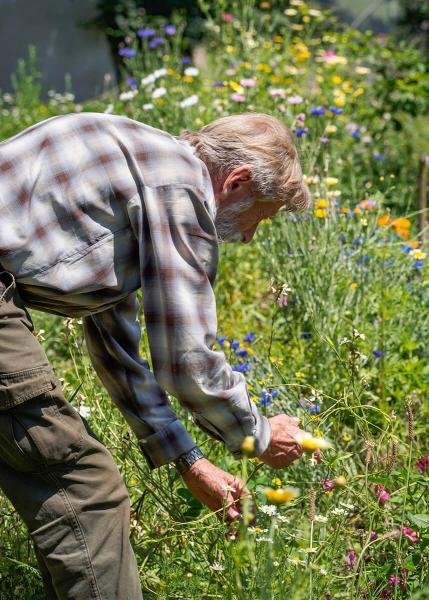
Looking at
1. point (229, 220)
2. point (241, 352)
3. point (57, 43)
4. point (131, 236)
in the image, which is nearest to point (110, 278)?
point (131, 236)

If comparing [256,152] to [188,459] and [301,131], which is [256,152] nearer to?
[188,459]

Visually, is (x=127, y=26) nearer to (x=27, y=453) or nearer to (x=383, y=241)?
(x=383, y=241)

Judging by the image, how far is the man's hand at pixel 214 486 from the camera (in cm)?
205

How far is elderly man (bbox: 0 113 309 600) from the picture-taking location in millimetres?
1898

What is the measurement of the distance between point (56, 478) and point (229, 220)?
70 cm

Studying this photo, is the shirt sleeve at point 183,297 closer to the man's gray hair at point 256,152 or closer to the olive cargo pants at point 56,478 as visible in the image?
the man's gray hair at point 256,152

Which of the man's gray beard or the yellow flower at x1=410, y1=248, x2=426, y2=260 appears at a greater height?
the man's gray beard

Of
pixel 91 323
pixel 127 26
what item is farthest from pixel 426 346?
pixel 127 26

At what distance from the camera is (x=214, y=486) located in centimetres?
208

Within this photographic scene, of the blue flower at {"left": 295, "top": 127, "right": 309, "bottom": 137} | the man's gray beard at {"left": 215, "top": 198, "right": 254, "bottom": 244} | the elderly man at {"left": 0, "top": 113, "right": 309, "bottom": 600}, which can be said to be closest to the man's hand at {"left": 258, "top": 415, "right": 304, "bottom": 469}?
the elderly man at {"left": 0, "top": 113, "right": 309, "bottom": 600}

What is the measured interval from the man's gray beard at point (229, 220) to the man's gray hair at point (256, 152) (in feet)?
0.13

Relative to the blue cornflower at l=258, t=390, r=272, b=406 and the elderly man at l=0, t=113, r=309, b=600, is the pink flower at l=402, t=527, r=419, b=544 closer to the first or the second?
the elderly man at l=0, t=113, r=309, b=600

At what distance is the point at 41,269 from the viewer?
1927mm

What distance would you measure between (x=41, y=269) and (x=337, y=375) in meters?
1.46
